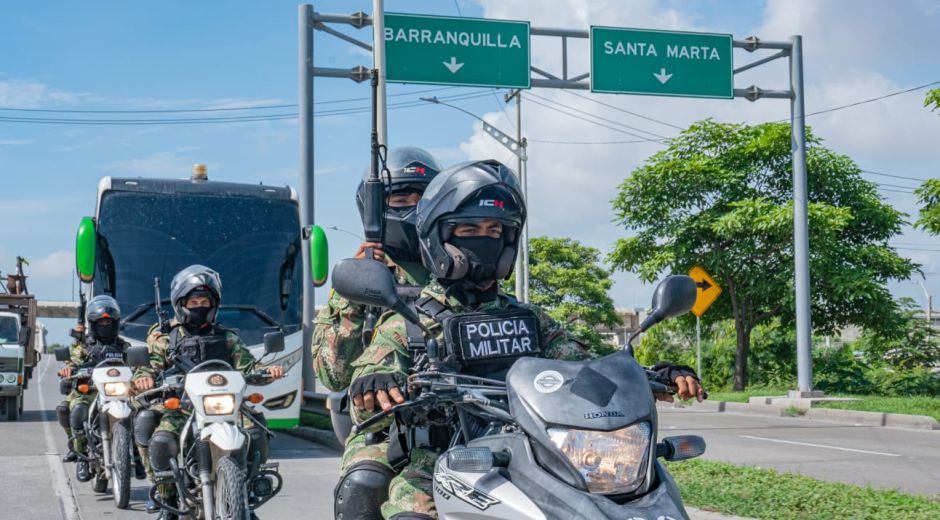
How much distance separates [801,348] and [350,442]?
1696 cm

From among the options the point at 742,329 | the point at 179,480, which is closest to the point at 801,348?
the point at 742,329

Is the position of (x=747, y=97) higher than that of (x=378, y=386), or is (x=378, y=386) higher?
(x=747, y=97)

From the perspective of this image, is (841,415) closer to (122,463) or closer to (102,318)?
(102,318)

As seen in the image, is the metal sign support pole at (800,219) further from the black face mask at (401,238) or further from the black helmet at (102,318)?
the black face mask at (401,238)

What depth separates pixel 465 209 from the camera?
11.6 feet

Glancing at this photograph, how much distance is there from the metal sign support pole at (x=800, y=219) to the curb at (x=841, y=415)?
0.78 metres

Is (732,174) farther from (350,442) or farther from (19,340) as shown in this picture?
(350,442)

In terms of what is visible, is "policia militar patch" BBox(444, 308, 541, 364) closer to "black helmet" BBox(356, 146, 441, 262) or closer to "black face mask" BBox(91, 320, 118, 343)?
"black helmet" BBox(356, 146, 441, 262)

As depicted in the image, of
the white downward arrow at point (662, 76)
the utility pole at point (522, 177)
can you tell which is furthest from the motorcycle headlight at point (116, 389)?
the utility pole at point (522, 177)

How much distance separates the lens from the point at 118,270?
12742mm

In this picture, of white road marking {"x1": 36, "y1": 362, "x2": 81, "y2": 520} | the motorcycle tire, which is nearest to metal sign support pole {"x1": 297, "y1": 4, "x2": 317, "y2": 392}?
white road marking {"x1": 36, "y1": 362, "x2": 81, "y2": 520}

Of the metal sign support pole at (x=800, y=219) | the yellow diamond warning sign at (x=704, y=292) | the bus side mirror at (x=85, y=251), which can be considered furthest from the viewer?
the yellow diamond warning sign at (x=704, y=292)

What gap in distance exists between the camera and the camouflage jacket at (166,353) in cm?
705

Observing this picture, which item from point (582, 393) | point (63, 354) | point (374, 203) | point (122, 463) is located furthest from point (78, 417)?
point (582, 393)
